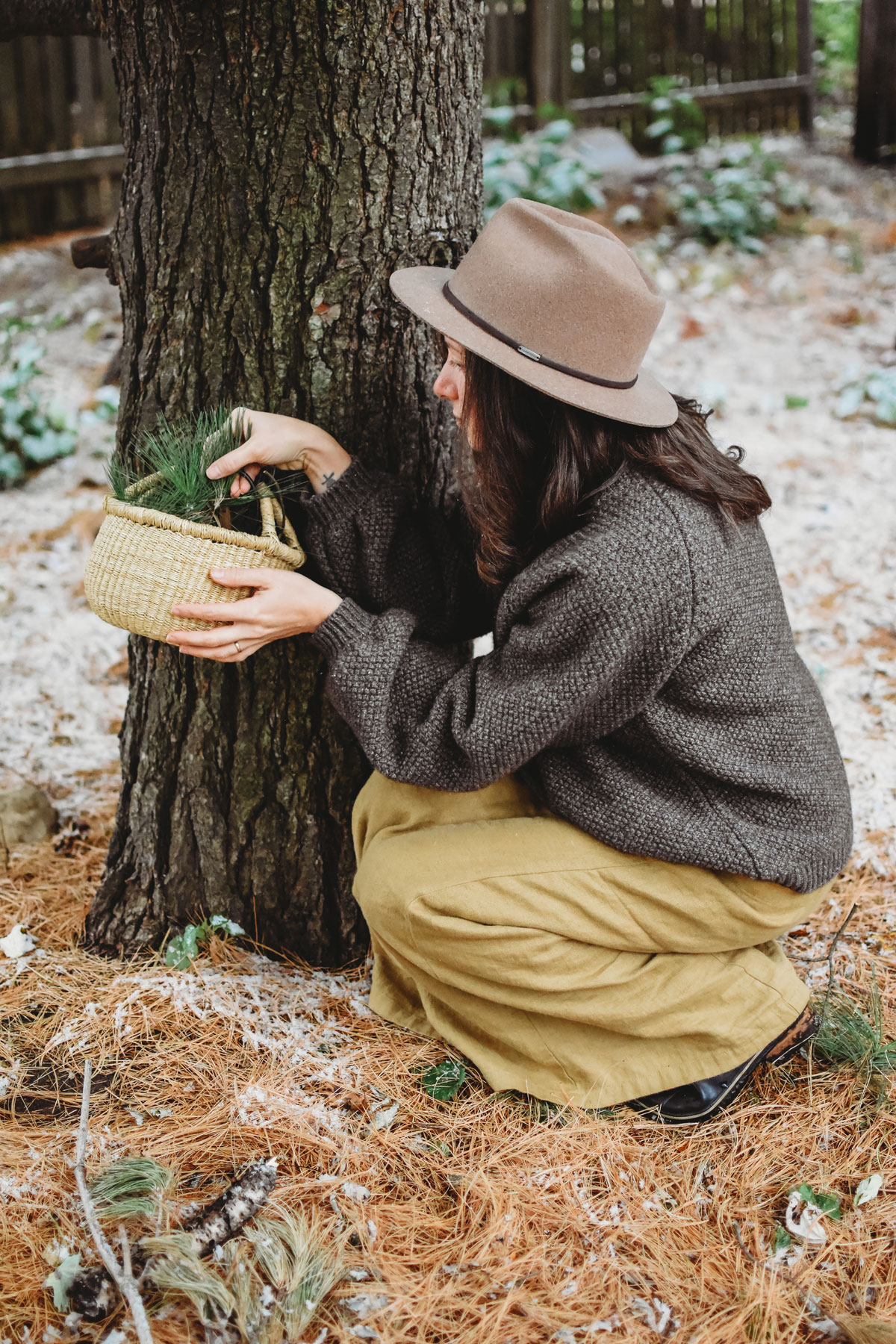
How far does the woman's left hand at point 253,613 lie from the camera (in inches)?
65.1

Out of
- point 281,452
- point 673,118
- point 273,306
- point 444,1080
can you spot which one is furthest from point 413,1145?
point 673,118

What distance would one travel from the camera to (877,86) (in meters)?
7.93

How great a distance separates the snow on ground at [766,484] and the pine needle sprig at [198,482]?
1.19 meters

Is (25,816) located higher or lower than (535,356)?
lower

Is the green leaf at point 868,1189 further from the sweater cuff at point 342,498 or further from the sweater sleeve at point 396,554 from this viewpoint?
the sweater cuff at point 342,498

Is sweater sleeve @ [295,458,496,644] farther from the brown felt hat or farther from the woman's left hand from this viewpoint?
the brown felt hat

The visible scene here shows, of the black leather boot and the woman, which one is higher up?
the woman

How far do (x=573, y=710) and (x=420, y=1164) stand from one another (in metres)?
0.77

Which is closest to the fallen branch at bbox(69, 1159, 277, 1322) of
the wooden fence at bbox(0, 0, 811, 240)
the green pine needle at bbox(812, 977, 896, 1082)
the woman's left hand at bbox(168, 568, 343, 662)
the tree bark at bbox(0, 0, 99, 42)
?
the woman's left hand at bbox(168, 568, 343, 662)

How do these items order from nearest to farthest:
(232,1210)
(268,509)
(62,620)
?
(232,1210)
(268,509)
(62,620)

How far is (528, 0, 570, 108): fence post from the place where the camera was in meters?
7.57

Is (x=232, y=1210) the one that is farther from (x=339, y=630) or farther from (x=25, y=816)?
(x=25, y=816)

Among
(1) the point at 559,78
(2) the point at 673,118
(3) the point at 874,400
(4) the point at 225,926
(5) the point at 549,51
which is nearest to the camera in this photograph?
(4) the point at 225,926

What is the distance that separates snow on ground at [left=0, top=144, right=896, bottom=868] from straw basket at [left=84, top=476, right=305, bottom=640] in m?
1.21
